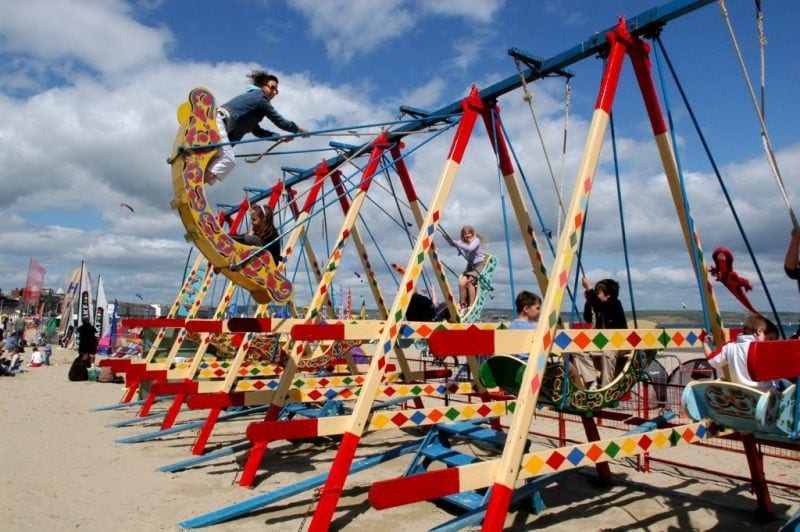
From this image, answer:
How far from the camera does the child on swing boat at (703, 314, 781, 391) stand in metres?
4.11

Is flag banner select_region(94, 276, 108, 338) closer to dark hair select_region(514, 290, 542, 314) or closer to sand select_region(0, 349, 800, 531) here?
sand select_region(0, 349, 800, 531)

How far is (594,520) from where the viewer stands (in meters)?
5.50

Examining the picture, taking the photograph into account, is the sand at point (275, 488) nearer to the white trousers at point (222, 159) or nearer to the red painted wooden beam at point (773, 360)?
the red painted wooden beam at point (773, 360)

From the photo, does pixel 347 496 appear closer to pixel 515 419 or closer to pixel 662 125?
pixel 515 419

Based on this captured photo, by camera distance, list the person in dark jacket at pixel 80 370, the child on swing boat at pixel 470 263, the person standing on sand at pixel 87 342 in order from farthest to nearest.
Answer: the person standing on sand at pixel 87 342
the person in dark jacket at pixel 80 370
the child on swing boat at pixel 470 263

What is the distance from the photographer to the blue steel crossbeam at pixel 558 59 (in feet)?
15.3

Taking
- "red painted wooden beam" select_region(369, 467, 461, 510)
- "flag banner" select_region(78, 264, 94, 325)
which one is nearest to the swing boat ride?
"red painted wooden beam" select_region(369, 467, 461, 510)

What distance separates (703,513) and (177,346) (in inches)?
338

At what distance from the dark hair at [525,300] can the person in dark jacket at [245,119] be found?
2.87 m

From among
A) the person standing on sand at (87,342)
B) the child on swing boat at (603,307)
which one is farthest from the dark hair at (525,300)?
the person standing on sand at (87,342)

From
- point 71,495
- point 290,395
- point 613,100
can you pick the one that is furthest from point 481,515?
point 71,495

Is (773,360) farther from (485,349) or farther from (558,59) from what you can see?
(558,59)

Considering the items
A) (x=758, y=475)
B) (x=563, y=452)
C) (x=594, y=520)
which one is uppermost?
(x=563, y=452)

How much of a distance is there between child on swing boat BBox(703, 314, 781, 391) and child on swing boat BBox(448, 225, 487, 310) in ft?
12.8
